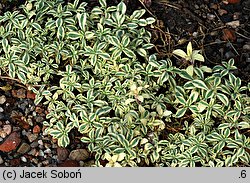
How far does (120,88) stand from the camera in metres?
2.62

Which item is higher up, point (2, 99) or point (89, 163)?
point (2, 99)

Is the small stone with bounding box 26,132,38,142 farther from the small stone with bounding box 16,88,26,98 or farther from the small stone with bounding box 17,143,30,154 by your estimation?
the small stone with bounding box 16,88,26,98

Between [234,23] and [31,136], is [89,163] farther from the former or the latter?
[234,23]

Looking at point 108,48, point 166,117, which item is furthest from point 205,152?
point 108,48

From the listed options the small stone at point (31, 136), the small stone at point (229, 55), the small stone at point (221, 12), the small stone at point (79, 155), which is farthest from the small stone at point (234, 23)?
the small stone at point (31, 136)

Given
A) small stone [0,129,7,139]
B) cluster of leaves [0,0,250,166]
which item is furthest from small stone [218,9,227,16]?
small stone [0,129,7,139]

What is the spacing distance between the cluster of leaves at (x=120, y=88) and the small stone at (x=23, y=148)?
0.15m

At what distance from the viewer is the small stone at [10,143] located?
8.86 feet

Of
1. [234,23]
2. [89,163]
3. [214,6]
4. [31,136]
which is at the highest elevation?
[214,6]

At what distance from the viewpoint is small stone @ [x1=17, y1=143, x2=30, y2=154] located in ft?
8.87

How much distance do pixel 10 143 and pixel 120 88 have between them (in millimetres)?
608

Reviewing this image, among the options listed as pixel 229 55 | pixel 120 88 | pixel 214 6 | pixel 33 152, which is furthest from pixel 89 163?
pixel 214 6

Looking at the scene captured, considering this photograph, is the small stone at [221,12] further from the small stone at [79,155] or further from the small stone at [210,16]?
the small stone at [79,155]

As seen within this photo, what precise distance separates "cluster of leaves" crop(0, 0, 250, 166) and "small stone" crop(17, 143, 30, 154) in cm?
15
